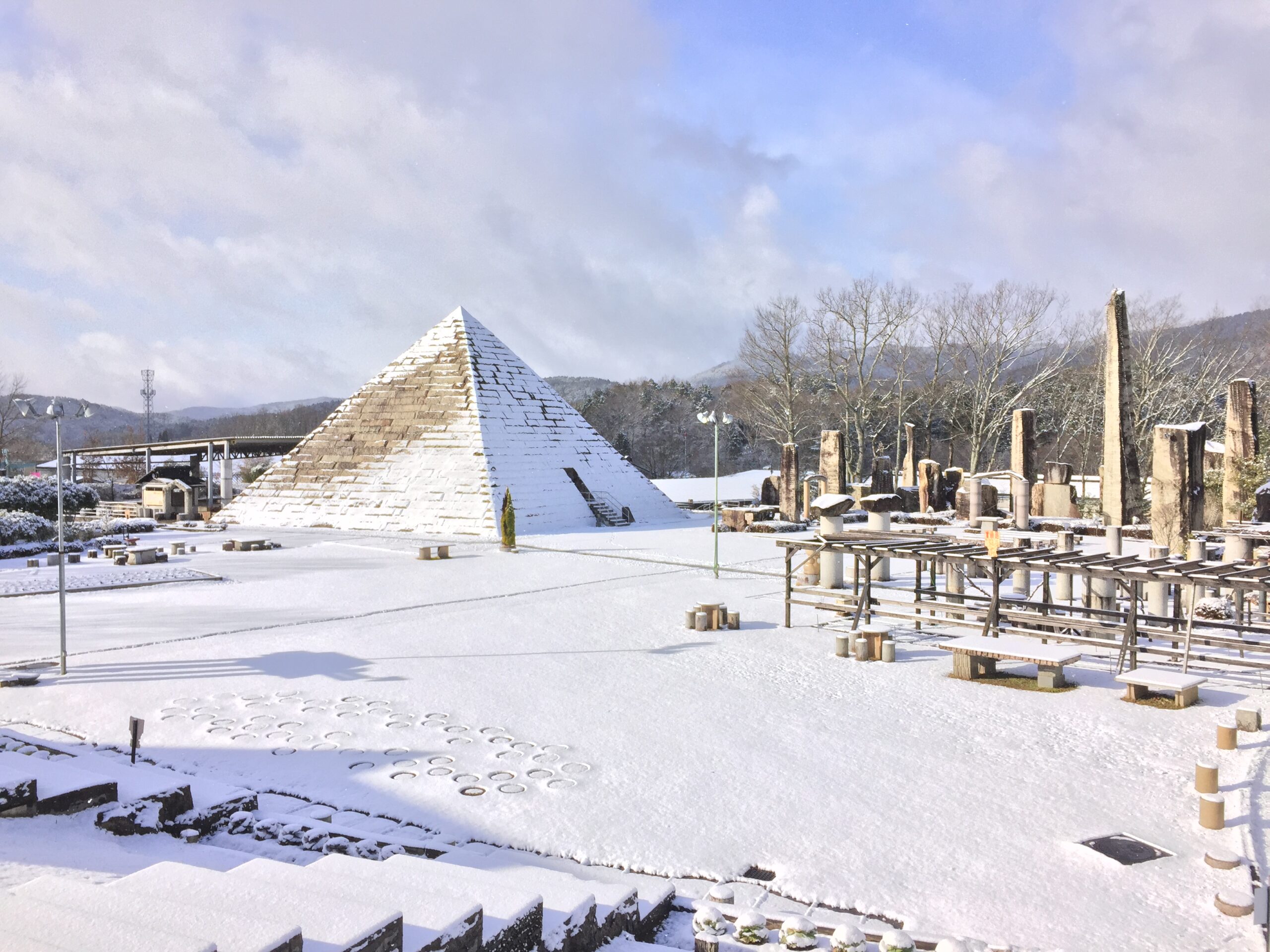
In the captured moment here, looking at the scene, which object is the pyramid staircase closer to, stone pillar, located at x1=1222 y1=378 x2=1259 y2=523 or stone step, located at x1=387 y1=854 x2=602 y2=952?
stone step, located at x1=387 y1=854 x2=602 y2=952

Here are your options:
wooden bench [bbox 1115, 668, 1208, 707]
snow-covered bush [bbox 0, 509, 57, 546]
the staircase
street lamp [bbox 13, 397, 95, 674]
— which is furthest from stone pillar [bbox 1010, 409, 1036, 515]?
snow-covered bush [bbox 0, 509, 57, 546]

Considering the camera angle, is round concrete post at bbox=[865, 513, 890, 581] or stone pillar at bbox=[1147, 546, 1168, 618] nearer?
stone pillar at bbox=[1147, 546, 1168, 618]

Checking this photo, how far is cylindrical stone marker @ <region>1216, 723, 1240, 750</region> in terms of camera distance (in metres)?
6.45

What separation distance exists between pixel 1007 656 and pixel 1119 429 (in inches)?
379

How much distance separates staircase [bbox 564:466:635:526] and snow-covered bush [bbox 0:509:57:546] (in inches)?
619

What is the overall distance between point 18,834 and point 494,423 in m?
25.8

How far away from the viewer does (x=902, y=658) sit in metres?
10.0

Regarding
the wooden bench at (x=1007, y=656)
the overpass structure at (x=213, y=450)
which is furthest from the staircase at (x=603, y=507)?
the wooden bench at (x=1007, y=656)

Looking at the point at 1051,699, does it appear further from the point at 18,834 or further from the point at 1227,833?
the point at 18,834

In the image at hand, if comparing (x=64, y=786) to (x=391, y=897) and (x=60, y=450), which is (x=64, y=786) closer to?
(x=391, y=897)

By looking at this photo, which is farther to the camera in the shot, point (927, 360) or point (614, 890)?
point (927, 360)

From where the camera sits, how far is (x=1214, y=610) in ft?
37.6

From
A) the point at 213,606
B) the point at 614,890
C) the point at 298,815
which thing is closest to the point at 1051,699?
the point at 614,890

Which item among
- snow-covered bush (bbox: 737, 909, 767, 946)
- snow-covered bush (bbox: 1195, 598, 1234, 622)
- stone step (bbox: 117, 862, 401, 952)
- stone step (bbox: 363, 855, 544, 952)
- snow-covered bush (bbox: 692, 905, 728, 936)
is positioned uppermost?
stone step (bbox: 117, 862, 401, 952)
